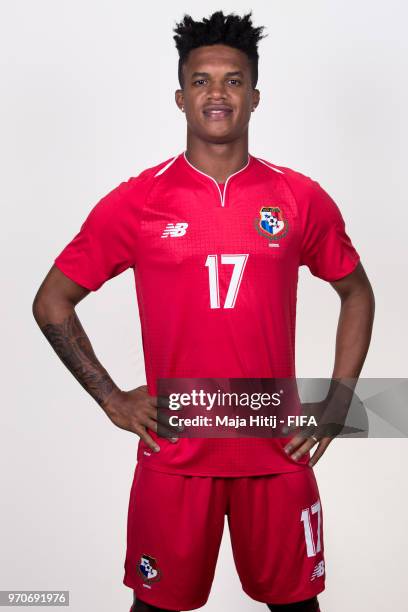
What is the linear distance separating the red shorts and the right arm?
179 mm

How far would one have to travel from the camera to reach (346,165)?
13.3ft

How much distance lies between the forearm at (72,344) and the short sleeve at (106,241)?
0.11 meters

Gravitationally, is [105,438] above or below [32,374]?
below

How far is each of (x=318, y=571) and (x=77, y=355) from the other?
2.97 feet

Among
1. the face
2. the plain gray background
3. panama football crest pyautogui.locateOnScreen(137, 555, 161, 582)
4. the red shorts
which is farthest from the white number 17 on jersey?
the plain gray background

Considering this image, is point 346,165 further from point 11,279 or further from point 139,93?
point 11,279

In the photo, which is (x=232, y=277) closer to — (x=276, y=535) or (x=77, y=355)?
(x=77, y=355)

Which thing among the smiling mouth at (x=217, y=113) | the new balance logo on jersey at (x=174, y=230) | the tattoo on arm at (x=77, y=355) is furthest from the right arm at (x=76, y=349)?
the smiling mouth at (x=217, y=113)

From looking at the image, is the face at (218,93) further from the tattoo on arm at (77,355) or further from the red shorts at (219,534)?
the red shorts at (219,534)

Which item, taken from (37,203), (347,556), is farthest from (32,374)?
(347,556)

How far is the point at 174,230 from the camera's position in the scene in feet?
9.55

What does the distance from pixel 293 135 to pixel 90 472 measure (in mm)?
1525

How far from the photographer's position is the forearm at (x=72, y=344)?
9.86ft

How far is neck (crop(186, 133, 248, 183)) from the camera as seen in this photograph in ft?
9.80
